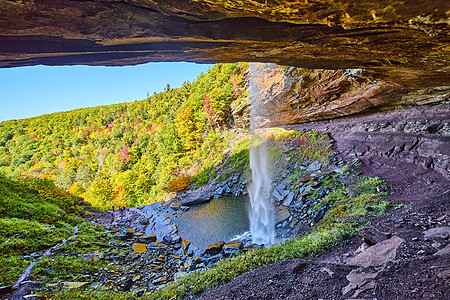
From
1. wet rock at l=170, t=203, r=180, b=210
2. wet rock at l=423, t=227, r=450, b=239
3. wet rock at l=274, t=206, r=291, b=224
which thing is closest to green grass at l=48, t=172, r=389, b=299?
wet rock at l=423, t=227, r=450, b=239

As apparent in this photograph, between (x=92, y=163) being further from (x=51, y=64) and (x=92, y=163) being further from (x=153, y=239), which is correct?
(x=51, y=64)

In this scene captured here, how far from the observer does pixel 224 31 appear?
311cm

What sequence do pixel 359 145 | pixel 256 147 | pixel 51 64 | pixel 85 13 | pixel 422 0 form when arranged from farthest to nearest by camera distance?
1. pixel 256 147
2. pixel 359 145
3. pixel 51 64
4. pixel 85 13
5. pixel 422 0

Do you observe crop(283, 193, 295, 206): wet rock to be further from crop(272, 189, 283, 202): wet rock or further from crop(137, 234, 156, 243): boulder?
crop(137, 234, 156, 243): boulder

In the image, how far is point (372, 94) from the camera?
10305mm

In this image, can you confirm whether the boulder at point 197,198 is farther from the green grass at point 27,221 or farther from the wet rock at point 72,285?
the wet rock at point 72,285

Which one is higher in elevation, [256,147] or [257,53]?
[257,53]

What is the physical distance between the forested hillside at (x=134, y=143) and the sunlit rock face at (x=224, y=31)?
14.7 meters

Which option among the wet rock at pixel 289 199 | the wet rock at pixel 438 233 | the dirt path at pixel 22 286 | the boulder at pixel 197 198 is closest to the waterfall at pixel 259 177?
the wet rock at pixel 289 199

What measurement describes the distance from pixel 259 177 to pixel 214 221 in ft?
18.5

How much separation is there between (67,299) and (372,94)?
13.7 m

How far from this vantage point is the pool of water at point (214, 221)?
33.1ft

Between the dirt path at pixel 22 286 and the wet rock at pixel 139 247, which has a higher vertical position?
the dirt path at pixel 22 286

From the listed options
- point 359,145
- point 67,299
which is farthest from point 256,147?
point 67,299
